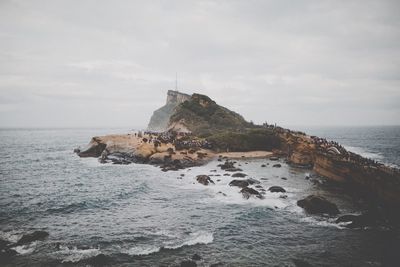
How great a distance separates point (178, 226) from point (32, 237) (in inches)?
479

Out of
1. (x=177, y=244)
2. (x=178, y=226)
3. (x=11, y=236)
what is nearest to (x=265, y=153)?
(x=178, y=226)

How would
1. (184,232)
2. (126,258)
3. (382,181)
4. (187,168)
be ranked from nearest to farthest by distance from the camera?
(126,258) < (184,232) < (382,181) < (187,168)

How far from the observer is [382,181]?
106ft

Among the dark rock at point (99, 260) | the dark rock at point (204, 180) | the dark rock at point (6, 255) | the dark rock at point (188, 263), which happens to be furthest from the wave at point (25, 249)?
the dark rock at point (204, 180)

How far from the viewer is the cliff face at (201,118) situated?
4272 inches

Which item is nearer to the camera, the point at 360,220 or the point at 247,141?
the point at 360,220

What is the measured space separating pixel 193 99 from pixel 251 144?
49098 mm

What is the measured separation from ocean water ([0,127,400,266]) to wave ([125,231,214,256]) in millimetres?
82

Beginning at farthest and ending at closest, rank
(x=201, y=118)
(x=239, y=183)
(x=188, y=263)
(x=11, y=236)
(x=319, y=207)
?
(x=201, y=118) < (x=239, y=183) < (x=319, y=207) < (x=11, y=236) < (x=188, y=263)

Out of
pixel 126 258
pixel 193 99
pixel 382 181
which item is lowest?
pixel 126 258

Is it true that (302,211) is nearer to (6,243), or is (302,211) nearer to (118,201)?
(118,201)

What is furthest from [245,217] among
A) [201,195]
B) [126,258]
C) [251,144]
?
[251,144]

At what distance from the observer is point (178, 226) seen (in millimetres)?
26922

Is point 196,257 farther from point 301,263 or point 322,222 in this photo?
point 322,222
